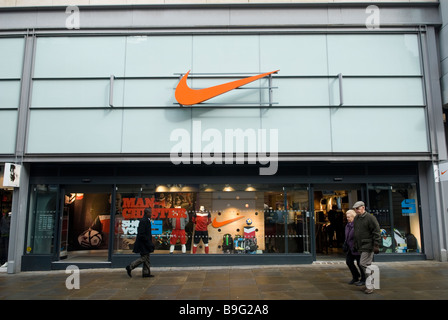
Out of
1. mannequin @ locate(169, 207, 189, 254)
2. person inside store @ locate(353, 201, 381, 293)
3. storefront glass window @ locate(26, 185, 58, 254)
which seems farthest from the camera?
mannequin @ locate(169, 207, 189, 254)

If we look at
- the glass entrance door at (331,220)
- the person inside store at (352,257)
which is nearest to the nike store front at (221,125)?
the glass entrance door at (331,220)

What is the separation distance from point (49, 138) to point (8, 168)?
1.42 metres

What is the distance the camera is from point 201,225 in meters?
10.7

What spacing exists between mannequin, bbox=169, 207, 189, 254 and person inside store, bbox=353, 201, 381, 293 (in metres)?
5.41

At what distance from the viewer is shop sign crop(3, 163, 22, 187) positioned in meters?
9.57

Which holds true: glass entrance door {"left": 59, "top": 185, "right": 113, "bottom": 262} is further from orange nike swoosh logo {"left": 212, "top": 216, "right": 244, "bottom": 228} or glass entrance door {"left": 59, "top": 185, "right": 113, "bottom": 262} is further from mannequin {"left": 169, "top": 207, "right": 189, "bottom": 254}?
orange nike swoosh logo {"left": 212, "top": 216, "right": 244, "bottom": 228}

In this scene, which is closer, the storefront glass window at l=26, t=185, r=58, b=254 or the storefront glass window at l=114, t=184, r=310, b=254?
the storefront glass window at l=26, t=185, r=58, b=254

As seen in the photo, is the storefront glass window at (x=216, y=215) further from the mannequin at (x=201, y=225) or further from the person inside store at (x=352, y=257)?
the person inside store at (x=352, y=257)

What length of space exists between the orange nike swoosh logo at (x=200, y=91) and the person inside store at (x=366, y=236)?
16.7 feet

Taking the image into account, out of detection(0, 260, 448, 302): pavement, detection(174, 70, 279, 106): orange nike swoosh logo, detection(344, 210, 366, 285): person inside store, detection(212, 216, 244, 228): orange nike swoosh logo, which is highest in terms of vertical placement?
detection(174, 70, 279, 106): orange nike swoosh logo

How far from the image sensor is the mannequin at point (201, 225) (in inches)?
419

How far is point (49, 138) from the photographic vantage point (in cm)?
1024

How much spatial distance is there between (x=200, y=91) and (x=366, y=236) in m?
6.23

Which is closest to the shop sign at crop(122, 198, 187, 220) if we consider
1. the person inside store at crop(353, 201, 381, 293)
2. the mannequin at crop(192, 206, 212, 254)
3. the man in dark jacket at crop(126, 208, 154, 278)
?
the mannequin at crop(192, 206, 212, 254)
